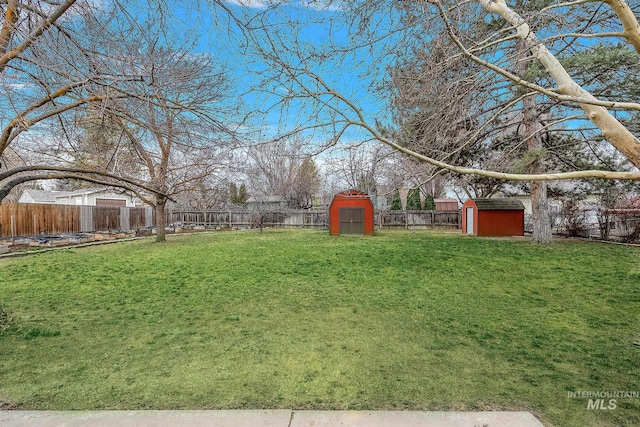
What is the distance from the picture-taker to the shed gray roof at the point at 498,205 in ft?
56.7

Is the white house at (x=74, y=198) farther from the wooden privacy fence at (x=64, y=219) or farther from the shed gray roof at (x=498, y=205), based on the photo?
the shed gray roof at (x=498, y=205)

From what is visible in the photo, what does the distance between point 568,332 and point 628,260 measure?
24.6 feet

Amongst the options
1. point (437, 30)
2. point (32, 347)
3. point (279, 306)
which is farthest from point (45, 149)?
point (437, 30)

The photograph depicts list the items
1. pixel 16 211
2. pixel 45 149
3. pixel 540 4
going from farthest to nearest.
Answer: pixel 16 211
pixel 540 4
pixel 45 149

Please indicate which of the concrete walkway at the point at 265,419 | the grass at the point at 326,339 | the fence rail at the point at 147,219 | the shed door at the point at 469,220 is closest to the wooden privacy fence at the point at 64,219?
the fence rail at the point at 147,219

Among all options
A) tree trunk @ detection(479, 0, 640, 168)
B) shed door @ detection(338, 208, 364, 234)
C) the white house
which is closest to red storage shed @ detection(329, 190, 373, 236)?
shed door @ detection(338, 208, 364, 234)

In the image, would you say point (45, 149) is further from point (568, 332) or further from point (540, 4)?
point (540, 4)

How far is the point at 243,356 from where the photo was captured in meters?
3.32

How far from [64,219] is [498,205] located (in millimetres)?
20357

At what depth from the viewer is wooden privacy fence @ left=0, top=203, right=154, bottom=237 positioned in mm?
13508

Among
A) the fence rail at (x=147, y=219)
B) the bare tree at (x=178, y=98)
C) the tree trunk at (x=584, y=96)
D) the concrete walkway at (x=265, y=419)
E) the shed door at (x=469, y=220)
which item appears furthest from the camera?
the shed door at (x=469, y=220)

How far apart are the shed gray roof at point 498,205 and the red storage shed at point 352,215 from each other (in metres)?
5.39

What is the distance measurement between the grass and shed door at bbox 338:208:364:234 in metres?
10.7

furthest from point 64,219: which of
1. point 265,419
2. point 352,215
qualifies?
point 265,419
